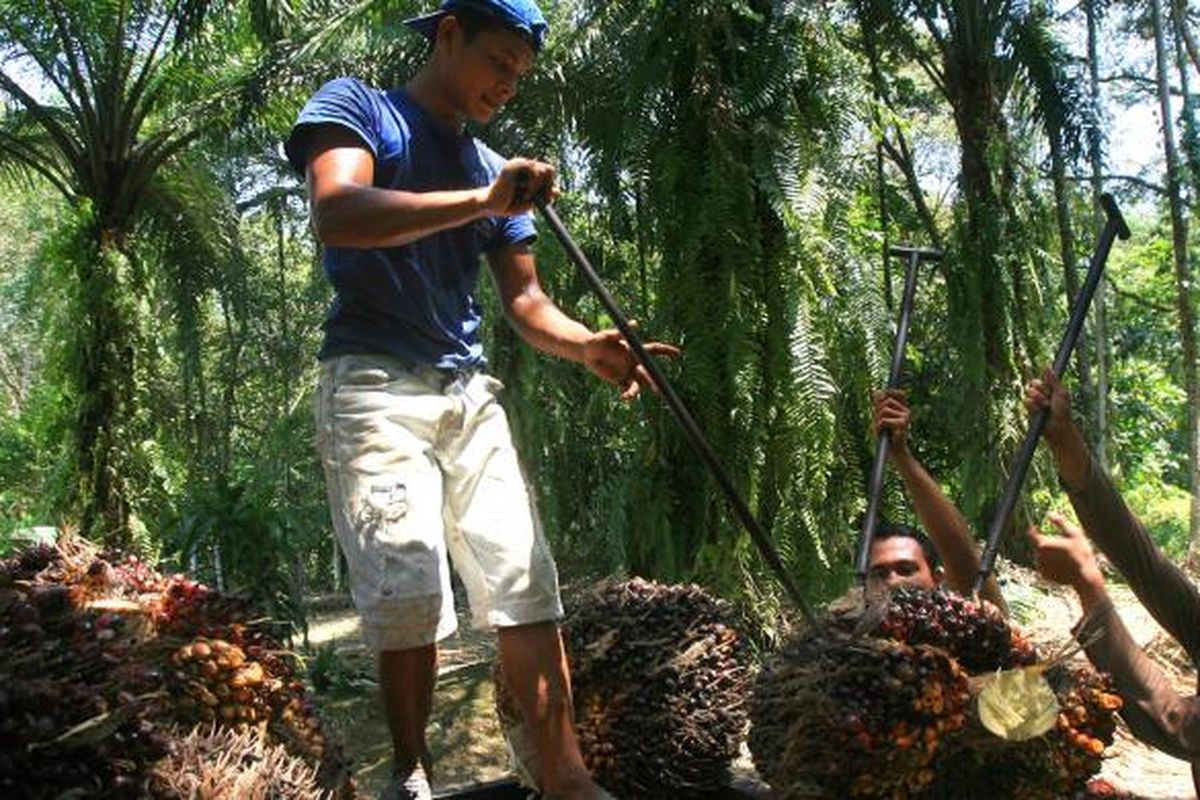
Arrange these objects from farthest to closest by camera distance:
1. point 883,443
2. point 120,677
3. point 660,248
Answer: point 660,248 → point 883,443 → point 120,677

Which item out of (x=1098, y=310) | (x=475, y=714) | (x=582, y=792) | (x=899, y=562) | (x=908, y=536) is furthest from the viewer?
(x=1098, y=310)

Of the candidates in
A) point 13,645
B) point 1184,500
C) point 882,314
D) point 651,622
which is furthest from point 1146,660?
point 1184,500

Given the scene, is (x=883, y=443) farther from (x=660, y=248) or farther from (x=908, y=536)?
(x=660, y=248)

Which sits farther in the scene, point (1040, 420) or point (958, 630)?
point (1040, 420)

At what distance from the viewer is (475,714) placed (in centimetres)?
755

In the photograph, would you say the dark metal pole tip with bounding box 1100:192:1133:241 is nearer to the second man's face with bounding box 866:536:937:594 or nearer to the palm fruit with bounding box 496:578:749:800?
the second man's face with bounding box 866:536:937:594

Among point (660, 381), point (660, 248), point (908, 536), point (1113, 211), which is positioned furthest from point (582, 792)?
point (660, 248)

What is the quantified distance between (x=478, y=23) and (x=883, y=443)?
146cm

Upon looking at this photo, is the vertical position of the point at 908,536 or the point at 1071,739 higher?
the point at 908,536

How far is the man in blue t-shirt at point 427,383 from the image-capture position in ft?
7.79

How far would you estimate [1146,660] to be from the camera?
2.55 m

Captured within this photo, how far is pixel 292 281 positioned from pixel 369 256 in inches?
785

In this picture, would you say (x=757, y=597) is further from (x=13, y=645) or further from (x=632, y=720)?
(x=13, y=645)

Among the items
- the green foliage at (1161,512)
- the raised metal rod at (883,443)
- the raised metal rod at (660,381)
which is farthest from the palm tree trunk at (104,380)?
the green foliage at (1161,512)
